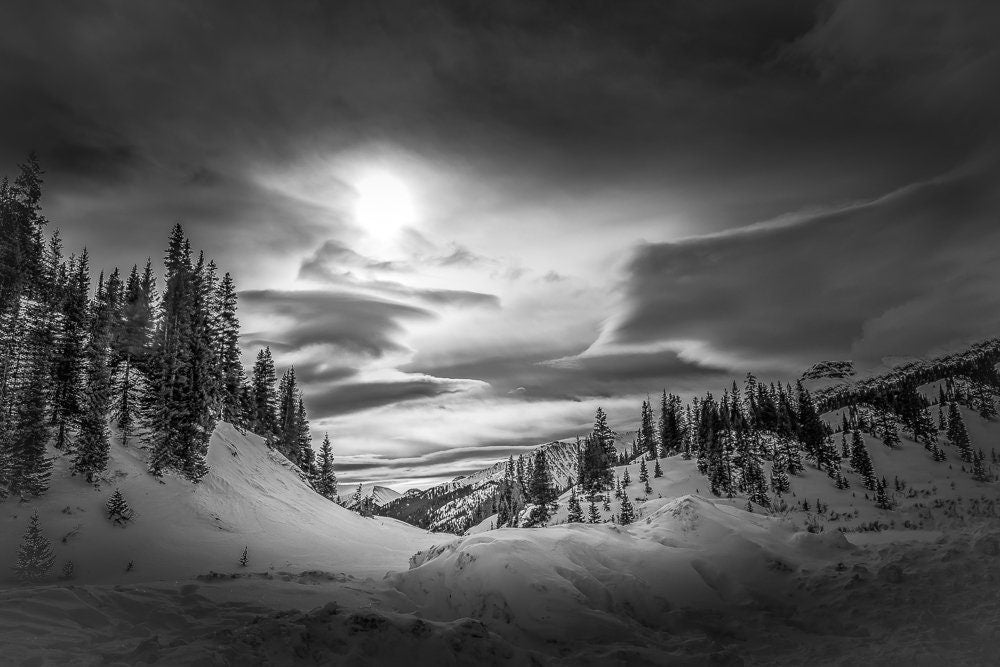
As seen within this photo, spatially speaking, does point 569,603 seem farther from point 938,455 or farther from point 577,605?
point 938,455

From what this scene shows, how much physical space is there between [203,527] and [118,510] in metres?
4.44

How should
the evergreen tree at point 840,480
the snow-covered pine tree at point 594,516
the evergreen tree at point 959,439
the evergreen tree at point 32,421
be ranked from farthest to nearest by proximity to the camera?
the evergreen tree at point 959,439 → the evergreen tree at point 840,480 → the snow-covered pine tree at point 594,516 → the evergreen tree at point 32,421

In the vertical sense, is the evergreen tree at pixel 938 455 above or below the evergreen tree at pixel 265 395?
below

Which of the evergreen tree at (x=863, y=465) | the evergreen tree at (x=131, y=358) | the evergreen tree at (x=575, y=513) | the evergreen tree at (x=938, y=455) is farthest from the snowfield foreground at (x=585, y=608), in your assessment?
the evergreen tree at (x=938, y=455)

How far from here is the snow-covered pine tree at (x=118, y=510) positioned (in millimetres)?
26022

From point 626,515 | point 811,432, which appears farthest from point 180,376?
point 811,432

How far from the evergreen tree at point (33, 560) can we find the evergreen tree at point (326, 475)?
49.3 metres

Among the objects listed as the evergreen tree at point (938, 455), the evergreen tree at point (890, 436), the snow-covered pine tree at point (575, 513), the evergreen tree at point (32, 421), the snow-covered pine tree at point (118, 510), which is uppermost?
the evergreen tree at point (32, 421)

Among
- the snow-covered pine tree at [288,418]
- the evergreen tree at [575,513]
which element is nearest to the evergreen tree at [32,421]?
the snow-covered pine tree at [288,418]

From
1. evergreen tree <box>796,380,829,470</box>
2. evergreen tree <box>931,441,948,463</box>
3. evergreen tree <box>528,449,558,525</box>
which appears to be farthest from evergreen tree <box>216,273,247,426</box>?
evergreen tree <box>931,441,948,463</box>

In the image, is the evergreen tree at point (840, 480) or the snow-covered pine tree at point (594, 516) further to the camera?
the evergreen tree at point (840, 480)

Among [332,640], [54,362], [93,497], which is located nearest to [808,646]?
[332,640]

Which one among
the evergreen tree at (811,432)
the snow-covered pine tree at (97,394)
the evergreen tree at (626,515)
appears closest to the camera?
the snow-covered pine tree at (97,394)

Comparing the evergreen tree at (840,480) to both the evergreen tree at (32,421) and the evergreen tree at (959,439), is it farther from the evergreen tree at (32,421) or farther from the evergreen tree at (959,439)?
the evergreen tree at (32,421)
